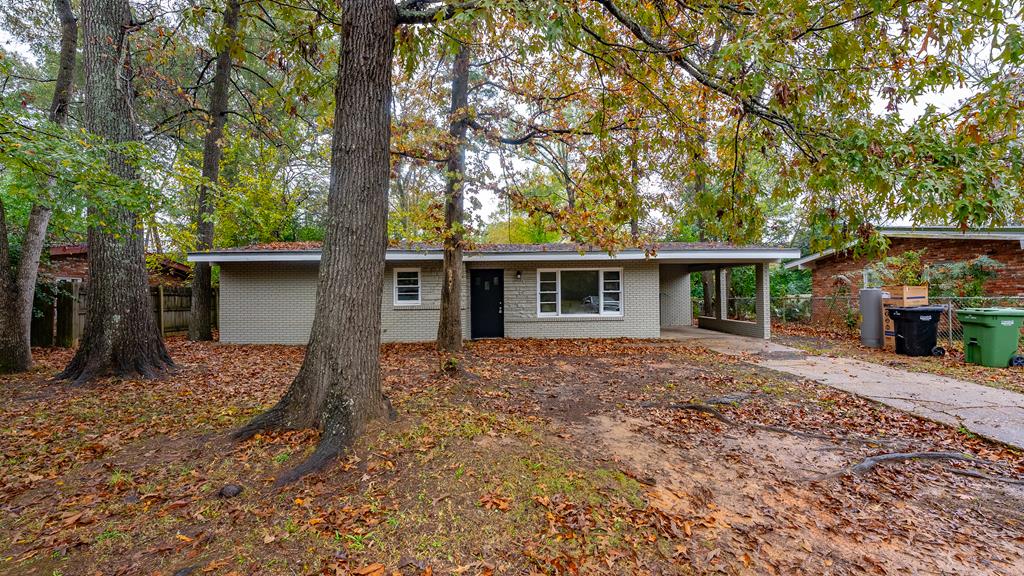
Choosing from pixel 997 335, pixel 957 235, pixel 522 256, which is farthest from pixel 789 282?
pixel 522 256

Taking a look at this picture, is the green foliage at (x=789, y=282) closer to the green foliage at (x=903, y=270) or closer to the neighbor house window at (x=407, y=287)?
the green foliage at (x=903, y=270)

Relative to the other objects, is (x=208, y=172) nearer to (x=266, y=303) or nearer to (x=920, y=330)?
(x=266, y=303)

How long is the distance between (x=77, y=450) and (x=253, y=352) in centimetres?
680

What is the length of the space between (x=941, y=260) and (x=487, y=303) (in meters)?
13.7

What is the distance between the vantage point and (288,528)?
8.42 ft

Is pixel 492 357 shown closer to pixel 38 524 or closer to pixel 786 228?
pixel 38 524

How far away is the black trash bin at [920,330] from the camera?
9.12 m

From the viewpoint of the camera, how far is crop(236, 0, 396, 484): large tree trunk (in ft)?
11.7

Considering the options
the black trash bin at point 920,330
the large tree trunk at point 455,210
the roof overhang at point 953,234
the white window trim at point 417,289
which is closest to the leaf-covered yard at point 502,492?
the large tree trunk at point 455,210

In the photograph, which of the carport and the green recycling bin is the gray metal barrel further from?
the green recycling bin

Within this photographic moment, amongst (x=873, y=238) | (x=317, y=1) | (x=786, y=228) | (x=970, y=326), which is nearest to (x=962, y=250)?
(x=970, y=326)

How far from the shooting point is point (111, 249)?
5.88 metres

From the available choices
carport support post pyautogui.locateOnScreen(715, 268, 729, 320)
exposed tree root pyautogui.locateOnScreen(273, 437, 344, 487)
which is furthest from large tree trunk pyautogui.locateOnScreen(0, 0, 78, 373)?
carport support post pyautogui.locateOnScreen(715, 268, 729, 320)

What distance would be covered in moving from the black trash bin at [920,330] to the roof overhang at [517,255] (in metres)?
2.59
